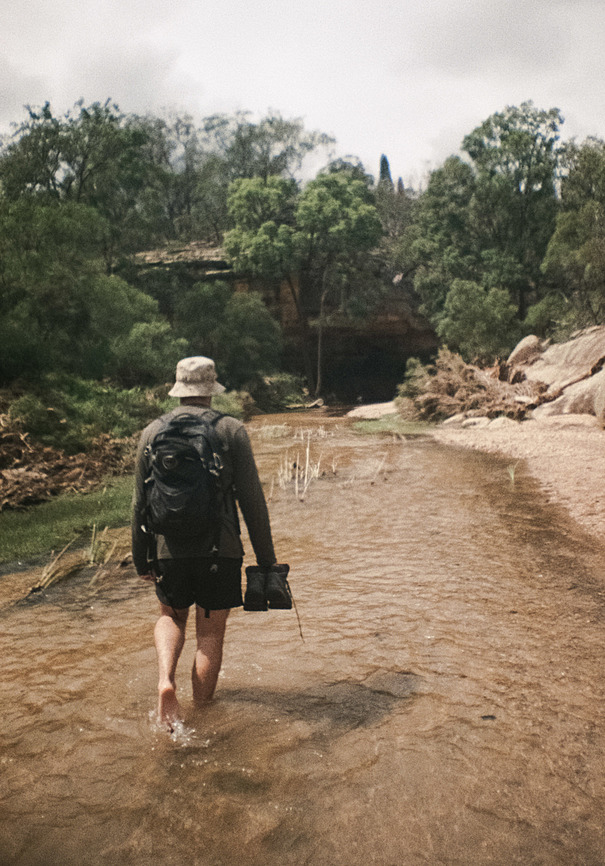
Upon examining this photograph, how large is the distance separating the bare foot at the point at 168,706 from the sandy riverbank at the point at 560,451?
208 inches

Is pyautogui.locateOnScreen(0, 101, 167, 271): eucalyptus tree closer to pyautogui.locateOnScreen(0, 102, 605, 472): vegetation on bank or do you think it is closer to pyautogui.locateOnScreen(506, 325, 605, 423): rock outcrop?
pyautogui.locateOnScreen(0, 102, 605, 472): vegetation on bank

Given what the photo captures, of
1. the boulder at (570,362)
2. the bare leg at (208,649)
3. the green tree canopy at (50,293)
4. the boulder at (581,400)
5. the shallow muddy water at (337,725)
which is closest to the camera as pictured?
the shallow muddy water at (337,725)

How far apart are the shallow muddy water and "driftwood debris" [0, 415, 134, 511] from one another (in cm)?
313

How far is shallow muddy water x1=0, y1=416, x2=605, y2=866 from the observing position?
251 centimetres

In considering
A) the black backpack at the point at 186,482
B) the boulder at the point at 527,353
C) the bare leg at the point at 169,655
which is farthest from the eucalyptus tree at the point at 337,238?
the bare leg at the point at 169,655

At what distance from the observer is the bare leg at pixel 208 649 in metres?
3.37

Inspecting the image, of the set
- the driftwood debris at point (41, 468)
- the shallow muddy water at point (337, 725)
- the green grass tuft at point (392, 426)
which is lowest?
the shallow muddy water at point (337, 725)

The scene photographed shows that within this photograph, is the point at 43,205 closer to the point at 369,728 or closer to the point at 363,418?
the point at 363,418

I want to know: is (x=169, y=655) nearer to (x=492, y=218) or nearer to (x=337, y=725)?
(x=337, y=725)

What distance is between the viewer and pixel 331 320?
39469mm

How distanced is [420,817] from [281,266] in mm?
36116

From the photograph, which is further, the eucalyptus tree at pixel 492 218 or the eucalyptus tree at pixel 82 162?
the eucalyptus tree at pixel 492 218

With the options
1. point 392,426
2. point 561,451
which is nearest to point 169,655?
point 561,451

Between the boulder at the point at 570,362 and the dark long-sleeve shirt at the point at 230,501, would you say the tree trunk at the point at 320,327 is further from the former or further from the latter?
the dark long-sleeve shirt at the point at 230,501
